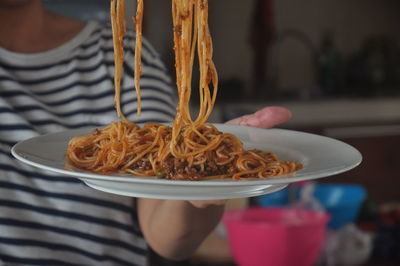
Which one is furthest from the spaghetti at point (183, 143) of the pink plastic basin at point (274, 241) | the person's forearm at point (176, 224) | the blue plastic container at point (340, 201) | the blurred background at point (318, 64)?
the blurred background at point (318, 64)

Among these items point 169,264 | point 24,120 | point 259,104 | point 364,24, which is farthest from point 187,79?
point 364,24

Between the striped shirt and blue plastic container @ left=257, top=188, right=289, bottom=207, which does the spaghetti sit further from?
blue plastic container @ left=257, top=188, right=289, bottom=207

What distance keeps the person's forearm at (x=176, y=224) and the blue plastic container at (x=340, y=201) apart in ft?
1.97

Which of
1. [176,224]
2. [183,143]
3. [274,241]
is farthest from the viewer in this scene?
[274,241]

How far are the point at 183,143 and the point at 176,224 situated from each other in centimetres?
32

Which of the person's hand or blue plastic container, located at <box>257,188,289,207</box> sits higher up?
the person's hand

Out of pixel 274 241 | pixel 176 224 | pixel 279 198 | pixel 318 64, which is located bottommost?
pixel 318 64

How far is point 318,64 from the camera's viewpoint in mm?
4285

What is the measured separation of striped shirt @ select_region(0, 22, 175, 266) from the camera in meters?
1.25

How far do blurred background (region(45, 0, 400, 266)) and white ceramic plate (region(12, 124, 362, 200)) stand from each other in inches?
92.2

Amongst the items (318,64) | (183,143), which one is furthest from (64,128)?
(318,64)

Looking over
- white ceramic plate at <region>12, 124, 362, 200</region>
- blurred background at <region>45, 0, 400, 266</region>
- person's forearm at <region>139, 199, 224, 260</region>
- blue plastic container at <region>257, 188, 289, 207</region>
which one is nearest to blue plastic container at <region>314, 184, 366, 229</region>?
blue plastic container at <region>257, 188, 289, 207</region>

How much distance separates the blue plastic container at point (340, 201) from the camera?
1.80 metres

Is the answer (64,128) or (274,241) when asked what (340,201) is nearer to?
(274,241)
